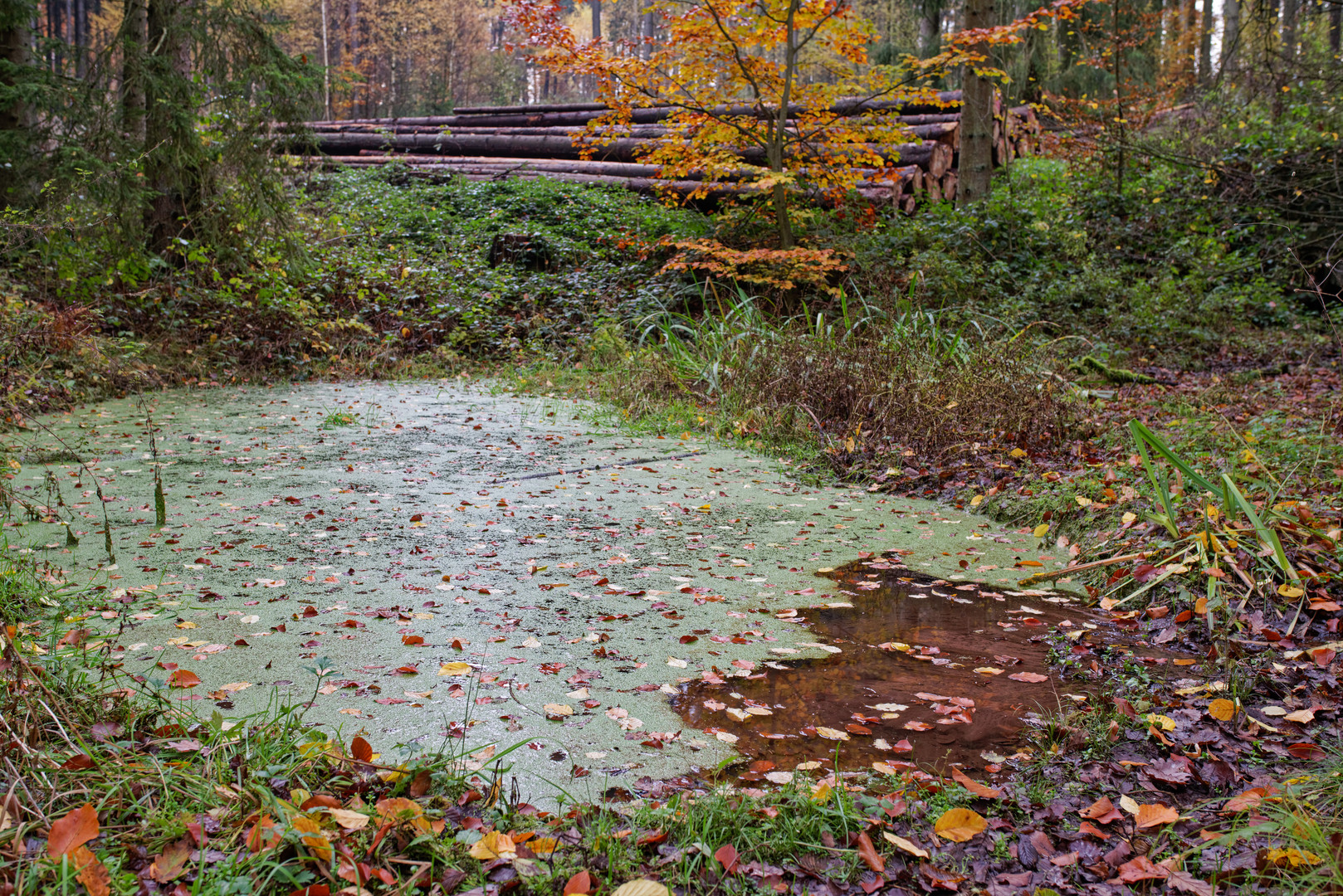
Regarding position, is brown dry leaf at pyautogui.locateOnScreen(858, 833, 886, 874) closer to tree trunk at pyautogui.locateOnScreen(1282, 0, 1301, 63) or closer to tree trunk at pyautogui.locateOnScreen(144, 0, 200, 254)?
tree trunk at pyautogui.locateOnScreen(1282, 0, 1301, 63)

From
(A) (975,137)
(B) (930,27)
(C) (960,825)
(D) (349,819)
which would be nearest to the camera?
(D) (349,819)

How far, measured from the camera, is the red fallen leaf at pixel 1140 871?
4.80ft

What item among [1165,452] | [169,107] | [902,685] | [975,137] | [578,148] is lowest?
[902,685]

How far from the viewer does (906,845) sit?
5.03 feet

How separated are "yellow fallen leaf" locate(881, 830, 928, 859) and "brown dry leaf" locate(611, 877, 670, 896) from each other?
1.50 feet

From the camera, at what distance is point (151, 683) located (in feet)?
6.66

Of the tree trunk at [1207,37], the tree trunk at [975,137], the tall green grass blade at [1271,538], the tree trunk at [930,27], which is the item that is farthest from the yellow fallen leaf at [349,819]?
the tree trunk at [1207,37]

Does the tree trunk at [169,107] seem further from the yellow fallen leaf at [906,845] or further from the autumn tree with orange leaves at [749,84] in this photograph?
the yellow fallen leaf at [906,845]

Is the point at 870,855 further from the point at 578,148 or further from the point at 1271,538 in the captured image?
the point at 578,148

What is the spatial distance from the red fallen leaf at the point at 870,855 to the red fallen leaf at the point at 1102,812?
1.58ft

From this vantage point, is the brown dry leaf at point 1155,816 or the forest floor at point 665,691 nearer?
the forest floor at point 665,691

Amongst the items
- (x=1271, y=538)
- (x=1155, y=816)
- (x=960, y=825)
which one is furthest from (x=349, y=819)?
(x=1271, y=538)

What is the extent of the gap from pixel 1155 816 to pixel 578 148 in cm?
1235

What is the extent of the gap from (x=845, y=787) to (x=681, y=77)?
7228 millimetres
